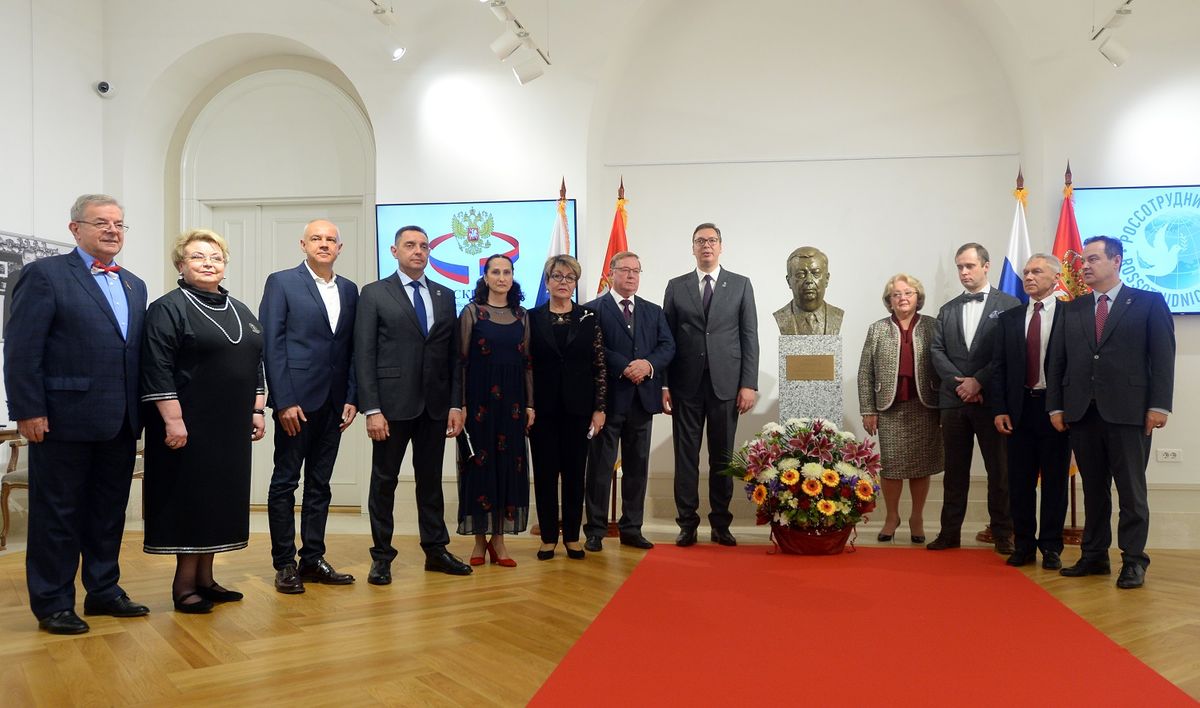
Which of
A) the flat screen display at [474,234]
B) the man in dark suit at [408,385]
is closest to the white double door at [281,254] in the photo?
the flat screen display at [474,234]

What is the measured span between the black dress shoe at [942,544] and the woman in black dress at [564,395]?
1978mm

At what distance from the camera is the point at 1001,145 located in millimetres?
6574

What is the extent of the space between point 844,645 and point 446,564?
204cm

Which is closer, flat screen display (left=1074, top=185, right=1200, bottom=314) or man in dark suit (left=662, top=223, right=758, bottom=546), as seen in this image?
man in dark suit (left=662, top=223, right=758, bottom=546)

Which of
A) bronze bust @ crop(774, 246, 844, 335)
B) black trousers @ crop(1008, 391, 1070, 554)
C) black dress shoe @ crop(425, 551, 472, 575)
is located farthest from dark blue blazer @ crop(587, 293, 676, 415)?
black trousers @ crop(1008, 391, 1070, 554)

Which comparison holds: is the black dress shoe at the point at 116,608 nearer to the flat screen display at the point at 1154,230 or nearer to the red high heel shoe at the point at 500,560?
the red high heel shoe at the point at 500,560

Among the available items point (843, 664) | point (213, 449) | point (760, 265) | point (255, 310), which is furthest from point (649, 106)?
point (843, 664)

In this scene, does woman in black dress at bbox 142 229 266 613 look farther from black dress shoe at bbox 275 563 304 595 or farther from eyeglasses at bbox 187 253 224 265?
black dress shoe at bbox 275 563 304 595

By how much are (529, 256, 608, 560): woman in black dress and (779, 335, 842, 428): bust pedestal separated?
51.9 inches

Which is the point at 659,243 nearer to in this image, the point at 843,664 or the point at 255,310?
the point at 255,310

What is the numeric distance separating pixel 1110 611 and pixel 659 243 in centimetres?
401

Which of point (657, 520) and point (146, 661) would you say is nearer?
point (146, 661)

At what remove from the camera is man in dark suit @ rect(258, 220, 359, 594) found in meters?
4.03

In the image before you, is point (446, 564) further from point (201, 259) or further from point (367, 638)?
point (201, 259)
